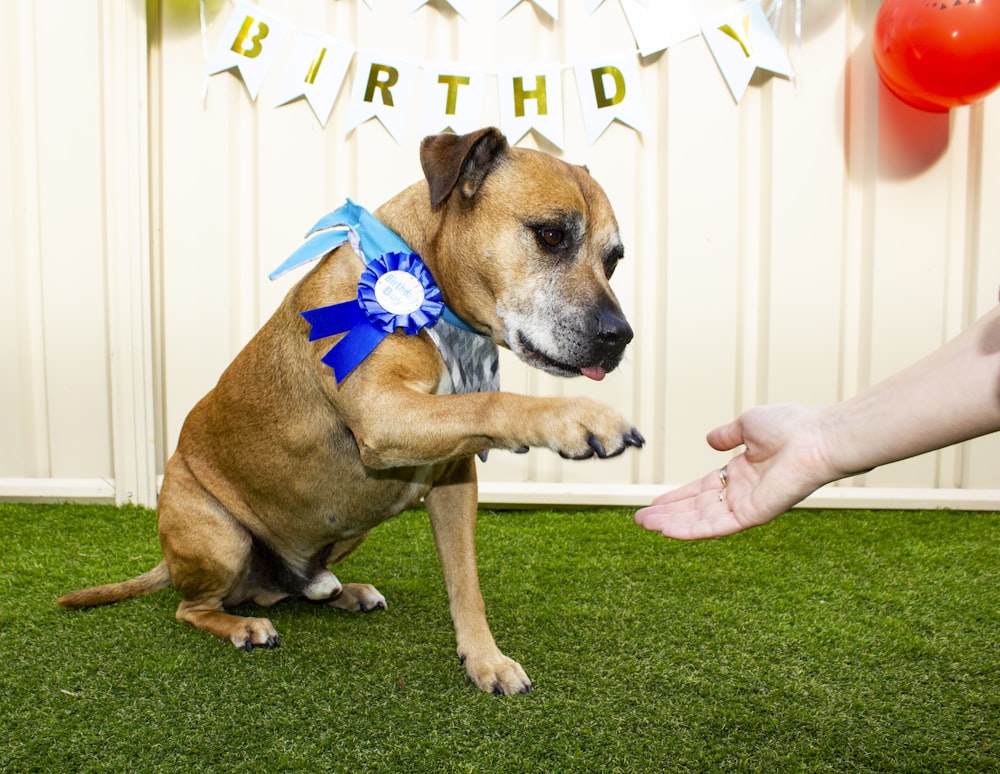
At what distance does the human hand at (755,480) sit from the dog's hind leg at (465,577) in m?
0.67

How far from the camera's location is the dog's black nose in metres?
2.46

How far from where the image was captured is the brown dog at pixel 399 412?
234cm

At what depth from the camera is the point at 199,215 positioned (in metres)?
4.59

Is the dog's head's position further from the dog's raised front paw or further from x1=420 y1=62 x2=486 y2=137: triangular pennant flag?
x1=420 y1=62 x2=486 y2=137: triangular pennant flag

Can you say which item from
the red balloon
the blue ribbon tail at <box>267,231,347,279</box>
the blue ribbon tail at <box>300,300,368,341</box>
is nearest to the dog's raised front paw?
the blue ribbon tail at <box>300,300,368,341</box>

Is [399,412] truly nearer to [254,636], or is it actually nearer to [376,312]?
[376,312]

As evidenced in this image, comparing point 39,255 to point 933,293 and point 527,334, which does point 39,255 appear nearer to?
point 527,334

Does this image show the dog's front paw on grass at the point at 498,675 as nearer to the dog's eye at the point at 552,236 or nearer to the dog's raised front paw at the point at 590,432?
the dog's raised front paw at the point at 590,432

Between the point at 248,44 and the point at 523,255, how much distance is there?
2.77m

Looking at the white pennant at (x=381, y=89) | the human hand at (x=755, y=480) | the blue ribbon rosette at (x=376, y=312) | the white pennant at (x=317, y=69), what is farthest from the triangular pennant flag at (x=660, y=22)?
the human hand at (x=755, y=480)

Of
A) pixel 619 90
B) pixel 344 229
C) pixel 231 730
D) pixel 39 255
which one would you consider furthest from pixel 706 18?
pixel 231 730

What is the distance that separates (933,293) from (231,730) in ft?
13.9

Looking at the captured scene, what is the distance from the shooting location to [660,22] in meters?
4.54

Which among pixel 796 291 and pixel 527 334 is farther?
pixel 796 291
